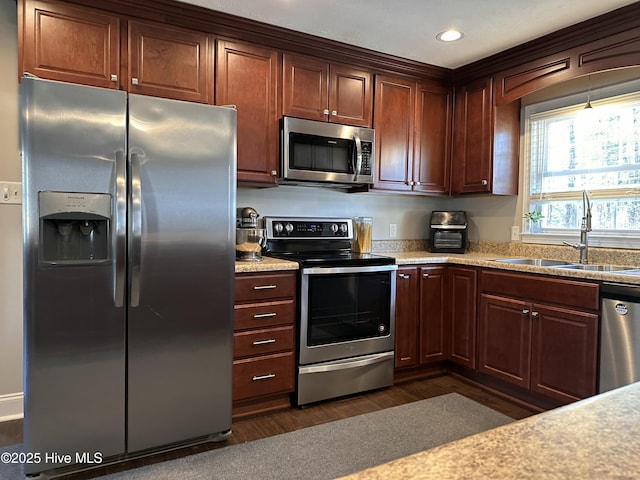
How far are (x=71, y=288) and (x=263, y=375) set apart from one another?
116 cm

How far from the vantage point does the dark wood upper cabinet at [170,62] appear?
2.43 meters

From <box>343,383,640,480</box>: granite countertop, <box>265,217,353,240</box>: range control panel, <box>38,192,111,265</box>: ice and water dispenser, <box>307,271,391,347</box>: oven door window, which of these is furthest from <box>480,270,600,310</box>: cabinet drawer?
<box>38,192,111,265</box>: ice and water dispenser

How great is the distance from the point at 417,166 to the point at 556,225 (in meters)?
1.13

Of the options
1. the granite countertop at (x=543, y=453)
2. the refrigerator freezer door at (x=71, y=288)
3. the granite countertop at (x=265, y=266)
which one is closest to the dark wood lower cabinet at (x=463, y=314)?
the granite countertop at (x=265, y=266)

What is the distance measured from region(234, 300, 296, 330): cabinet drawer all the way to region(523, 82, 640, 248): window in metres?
2.01

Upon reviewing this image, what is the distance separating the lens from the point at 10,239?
2436 millimetres

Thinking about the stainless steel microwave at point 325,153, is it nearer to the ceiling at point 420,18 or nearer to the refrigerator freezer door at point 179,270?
the ceiling at point 420,18

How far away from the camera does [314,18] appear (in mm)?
2656

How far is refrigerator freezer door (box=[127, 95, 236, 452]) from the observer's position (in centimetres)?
199

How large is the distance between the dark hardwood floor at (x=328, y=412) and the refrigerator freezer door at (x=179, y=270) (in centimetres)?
10

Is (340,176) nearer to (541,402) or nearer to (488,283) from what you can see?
(488,283)

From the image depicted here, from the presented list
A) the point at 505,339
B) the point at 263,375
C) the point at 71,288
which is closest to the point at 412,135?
the point at 505,339

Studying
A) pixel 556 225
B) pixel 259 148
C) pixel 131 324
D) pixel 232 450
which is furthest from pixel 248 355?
pixel 556 225

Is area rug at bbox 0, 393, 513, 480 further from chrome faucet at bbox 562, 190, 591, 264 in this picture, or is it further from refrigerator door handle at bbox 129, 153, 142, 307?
chrome faucet at bbox 562, 190, 591, 264
